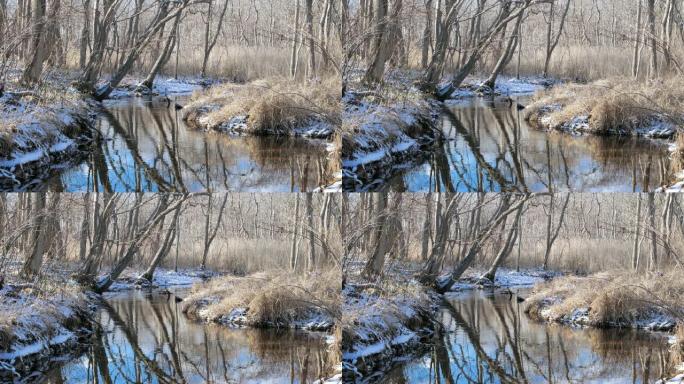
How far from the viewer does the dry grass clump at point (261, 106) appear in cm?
847

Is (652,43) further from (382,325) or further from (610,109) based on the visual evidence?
(382,325)

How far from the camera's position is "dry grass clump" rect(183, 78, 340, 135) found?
27.8 feet

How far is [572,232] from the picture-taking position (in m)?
8.60

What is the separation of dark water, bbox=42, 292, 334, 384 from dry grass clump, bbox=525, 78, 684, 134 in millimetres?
3278

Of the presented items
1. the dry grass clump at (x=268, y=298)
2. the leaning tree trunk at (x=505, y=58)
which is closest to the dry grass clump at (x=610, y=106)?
the leaning tree trunk at (x=505, y=58)

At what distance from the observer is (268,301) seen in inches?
337

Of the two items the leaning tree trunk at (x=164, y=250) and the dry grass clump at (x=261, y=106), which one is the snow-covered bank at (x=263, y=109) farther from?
the leaning tree trunk at (x=164, y=250)

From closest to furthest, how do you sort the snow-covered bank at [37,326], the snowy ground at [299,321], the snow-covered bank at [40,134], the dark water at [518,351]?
the snow-covered bank at [37,326] < the snow-covered bank at [40,134] < the dark water at [518,351] < the snowy ground at [299,321]

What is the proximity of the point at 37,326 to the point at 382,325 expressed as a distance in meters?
3.37

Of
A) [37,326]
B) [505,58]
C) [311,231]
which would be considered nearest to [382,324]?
[311,231]

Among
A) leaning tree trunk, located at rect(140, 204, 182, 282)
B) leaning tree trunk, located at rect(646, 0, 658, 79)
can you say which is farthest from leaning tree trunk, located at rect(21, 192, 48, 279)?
leaning tree trunk, located at rect(646, 0, 658, 79)

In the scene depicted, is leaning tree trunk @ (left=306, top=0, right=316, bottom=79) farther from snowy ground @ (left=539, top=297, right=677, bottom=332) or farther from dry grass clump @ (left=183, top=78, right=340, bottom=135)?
snowy ground @ (left=539, top=297, right=677, bottom=332)

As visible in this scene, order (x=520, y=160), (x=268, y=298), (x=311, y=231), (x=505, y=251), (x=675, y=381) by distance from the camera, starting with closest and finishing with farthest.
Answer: (x=675, y=381) → (x=311, y=231) → (x=520, y=160) → (x=268, y=298) → (x=505, y=251)

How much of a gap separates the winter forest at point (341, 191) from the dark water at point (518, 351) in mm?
27
